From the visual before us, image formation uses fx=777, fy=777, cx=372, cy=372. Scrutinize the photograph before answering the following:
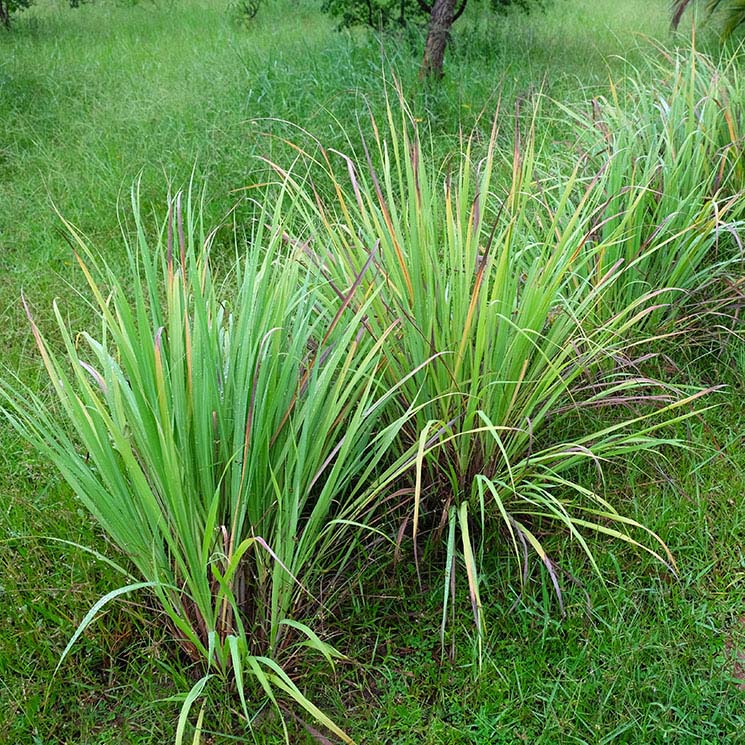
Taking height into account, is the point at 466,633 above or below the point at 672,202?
below

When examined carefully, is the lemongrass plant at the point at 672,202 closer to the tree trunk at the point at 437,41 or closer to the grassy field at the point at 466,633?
the grassy field at the point at 466,633

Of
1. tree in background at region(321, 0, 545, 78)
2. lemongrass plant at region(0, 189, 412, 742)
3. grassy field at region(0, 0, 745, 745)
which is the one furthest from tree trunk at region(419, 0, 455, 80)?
lemongrass plant at region(0, 189, 412, 742)

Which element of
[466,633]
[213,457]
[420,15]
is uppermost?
[420,15]

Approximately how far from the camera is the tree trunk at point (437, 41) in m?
5.00

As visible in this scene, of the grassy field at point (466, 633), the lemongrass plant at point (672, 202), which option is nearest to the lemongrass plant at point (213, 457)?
the grassy field at point (466, 633)

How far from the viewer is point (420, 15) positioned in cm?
640

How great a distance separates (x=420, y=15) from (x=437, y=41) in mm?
1599

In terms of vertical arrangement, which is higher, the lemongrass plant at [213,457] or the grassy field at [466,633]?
the lemongrass plant at [213,457]

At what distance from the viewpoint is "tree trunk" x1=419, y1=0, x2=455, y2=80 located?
5004mm

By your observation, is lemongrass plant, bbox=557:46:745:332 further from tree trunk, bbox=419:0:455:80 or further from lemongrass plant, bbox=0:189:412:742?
tree trunk, bbox=419:0:455:80

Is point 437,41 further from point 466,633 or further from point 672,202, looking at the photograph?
point 466,633

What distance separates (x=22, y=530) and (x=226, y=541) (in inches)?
27.2

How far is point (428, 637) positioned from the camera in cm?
169

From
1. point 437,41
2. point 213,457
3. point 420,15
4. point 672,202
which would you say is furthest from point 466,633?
point 420,15
